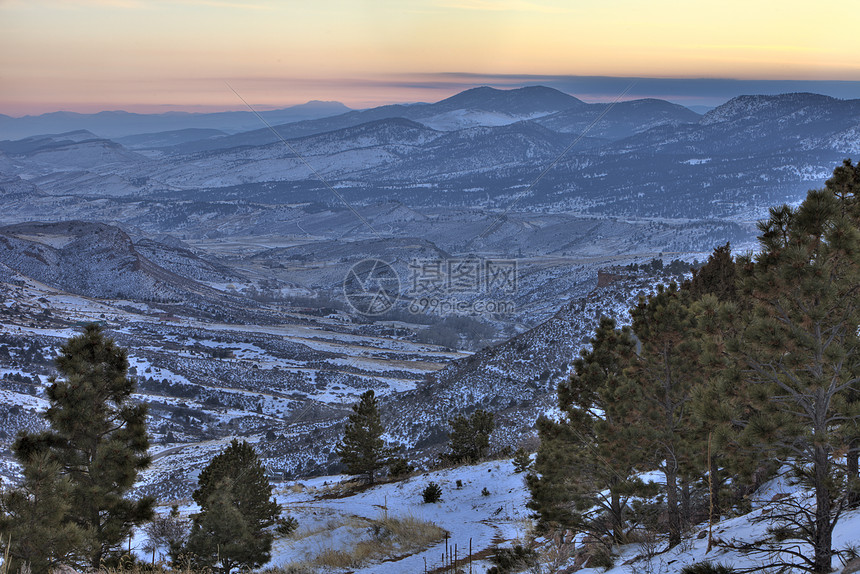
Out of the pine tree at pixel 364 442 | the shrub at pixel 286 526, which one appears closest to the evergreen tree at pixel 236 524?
the shrub at pixel 286 526

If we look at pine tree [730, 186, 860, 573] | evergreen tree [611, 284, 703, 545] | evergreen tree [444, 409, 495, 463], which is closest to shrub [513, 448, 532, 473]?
evergreen tree [444, 409, 495, 463]

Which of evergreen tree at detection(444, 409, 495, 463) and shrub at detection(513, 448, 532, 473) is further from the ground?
shrub at detection(513, 448, 532, 473)

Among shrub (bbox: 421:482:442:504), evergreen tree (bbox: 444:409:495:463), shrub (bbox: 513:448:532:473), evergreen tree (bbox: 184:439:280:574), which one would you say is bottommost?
evergreen tree (bbox: 444:409:495:463)

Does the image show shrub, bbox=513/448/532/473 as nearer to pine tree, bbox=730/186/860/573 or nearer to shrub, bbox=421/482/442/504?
shrub, bbox=421/482/442/504

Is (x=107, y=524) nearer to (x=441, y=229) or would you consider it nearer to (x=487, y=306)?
(x=487, y=306)

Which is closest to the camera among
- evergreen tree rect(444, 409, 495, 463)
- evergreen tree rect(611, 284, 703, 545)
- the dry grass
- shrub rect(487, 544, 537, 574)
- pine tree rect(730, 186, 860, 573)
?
pine tree rect(730, 186, 860, 573)

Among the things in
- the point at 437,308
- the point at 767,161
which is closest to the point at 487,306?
the point at 437,308

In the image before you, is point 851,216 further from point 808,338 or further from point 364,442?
point 364,442
